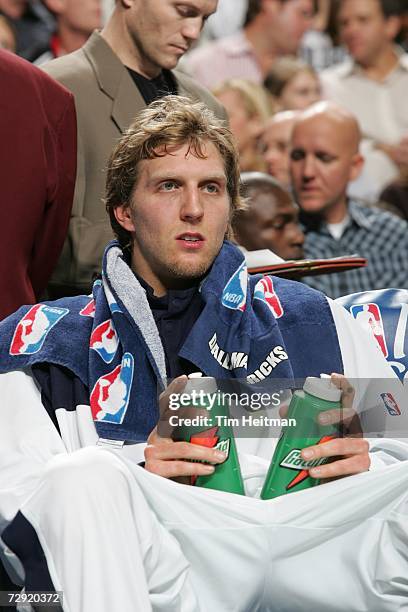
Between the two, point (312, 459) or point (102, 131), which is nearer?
point (312, 459)

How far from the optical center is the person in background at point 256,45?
6516 mm

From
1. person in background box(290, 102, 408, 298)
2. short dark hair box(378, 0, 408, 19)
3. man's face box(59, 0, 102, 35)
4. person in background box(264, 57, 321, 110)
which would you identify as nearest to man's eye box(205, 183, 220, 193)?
person in background box(290, 102, 408, 298)

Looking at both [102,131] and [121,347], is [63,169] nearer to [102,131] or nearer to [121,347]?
[102,131]

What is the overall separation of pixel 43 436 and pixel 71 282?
0.88m

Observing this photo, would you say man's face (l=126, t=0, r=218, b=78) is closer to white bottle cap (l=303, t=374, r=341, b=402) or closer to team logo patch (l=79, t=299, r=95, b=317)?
team logo patch (l=79, t=299, r=95, b=317)

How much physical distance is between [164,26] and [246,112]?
2.16 meters

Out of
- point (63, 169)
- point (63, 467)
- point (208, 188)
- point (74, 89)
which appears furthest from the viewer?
point (74, 89)

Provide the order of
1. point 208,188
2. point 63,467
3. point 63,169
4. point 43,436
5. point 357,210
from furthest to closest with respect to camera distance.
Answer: point 357,210 → point 63,169 → point 208,188 → point 43,436 → point 63,467

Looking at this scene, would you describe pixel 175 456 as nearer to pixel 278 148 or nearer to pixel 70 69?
pixel 70 69

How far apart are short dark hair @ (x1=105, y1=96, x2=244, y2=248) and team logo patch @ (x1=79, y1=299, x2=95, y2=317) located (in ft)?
0.80

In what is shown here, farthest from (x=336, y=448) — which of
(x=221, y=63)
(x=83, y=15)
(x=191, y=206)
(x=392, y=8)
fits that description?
(x=392, y=8)

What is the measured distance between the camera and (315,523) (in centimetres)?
246

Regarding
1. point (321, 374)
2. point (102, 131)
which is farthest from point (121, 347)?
point (102, 131)

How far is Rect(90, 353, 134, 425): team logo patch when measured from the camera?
274cm
